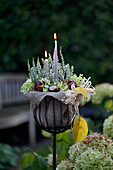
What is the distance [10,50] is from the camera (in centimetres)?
462

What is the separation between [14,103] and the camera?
4902 millimetres

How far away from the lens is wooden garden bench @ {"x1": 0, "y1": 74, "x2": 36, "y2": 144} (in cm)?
405

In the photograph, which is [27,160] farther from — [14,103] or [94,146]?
[14,103]

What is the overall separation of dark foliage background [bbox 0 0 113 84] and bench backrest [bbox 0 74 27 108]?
14.6 inches

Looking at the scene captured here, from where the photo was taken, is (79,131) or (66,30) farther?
(66,30)

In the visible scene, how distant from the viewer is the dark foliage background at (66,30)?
13.4 feet

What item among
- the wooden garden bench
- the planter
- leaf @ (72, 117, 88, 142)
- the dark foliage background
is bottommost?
the wooden garden bench

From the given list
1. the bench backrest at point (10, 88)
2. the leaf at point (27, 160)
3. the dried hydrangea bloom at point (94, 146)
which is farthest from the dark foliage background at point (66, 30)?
the dried hydrangea bloom at point (94, 146)

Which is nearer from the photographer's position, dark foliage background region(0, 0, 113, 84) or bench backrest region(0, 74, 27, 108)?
dark foliage background region(0, 0, 113, 84)

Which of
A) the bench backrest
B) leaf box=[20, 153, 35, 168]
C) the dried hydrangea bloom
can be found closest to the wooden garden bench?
the bench backrest

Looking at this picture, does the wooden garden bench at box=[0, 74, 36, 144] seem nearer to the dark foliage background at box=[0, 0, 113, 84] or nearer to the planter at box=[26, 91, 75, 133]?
the dark foliage background at box=[0, 0, 113, 84]

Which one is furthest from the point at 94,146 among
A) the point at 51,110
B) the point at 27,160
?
the point at 27,160

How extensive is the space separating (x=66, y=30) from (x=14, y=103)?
6.37 ft

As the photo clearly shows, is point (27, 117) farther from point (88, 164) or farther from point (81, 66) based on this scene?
point (88, 164)
